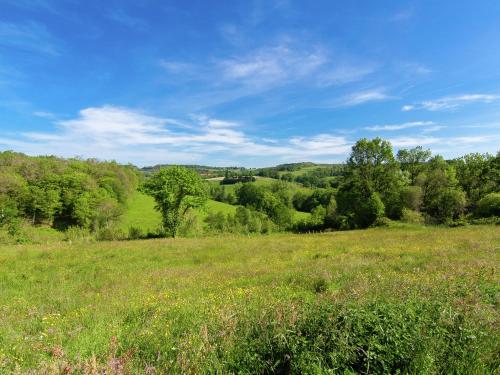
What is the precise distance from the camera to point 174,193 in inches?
1345

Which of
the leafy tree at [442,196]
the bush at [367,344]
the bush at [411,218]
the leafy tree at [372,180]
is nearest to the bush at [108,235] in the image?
the leafy tree at [372,180]

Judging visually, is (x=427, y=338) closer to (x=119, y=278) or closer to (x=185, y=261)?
(x=119, y=278)

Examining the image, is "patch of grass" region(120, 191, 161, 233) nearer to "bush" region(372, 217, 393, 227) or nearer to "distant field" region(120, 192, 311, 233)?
"distant field" region(120, 192, 311, 233)

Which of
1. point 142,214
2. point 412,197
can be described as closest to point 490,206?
point 412,197

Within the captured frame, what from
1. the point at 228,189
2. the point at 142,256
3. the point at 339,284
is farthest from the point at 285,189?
the point at 339,284

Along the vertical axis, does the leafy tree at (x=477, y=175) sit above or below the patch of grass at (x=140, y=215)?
above

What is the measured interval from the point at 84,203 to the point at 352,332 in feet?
225

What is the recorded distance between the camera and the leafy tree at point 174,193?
33.6 m

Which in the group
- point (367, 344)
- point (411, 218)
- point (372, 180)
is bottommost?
point (411, 218)

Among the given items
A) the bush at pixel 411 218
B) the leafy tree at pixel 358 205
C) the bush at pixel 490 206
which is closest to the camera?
the bush at pixel 490 206

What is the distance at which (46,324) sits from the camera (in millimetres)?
5711

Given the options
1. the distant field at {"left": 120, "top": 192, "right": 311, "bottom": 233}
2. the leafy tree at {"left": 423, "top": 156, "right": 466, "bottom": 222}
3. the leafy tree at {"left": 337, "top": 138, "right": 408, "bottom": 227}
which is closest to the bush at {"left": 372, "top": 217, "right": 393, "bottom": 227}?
the leafy tree at {"left": 337, "top": 138, "right": 408, "bottom": 227}

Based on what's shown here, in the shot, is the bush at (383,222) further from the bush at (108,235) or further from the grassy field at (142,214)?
the grassy field at (142,214)

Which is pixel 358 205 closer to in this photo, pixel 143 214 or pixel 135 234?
pixel 135 234
